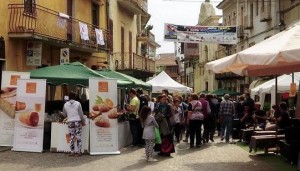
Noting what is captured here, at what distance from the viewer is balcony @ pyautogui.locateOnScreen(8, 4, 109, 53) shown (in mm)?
17484

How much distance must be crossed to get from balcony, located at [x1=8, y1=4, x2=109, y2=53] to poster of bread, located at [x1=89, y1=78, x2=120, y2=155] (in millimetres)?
5073

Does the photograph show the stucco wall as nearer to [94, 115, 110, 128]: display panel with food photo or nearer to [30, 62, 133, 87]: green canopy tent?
[30, 62, 133, 87]: green canopy tent

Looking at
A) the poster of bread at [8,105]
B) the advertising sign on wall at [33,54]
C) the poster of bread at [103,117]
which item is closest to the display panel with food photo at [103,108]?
the poster of bread at [103,117]

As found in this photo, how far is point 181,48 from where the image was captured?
3201 inches

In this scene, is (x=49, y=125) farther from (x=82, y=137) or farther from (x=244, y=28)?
(x=244, y=28)

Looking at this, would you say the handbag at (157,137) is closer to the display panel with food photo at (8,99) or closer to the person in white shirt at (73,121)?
the person in white shirt at (73,121)

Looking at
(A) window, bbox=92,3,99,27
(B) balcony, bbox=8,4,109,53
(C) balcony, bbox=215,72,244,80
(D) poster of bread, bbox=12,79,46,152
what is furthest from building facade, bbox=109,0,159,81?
(D) poster of bread, bbox=12,79,46,152

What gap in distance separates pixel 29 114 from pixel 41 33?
215 inches

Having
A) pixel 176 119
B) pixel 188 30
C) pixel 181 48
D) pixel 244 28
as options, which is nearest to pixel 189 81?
pixel 181 48

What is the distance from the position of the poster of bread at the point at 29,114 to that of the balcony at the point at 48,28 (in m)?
4.12

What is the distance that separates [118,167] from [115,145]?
7.84 feet

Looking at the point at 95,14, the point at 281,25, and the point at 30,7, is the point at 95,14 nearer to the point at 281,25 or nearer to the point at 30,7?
the point at 30,7

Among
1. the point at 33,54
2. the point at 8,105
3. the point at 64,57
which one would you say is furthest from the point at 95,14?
the point at 8,105

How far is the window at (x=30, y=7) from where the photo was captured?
18.0 metres
